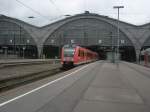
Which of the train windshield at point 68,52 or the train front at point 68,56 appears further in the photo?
the train windshield at point 68,52

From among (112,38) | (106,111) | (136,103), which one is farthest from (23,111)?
(112,38)

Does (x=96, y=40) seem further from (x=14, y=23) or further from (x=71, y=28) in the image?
(x=14, y=23)

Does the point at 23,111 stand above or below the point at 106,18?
below

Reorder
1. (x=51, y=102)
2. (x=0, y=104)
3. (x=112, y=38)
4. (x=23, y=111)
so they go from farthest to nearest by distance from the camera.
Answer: (x=112, y=38)
(x=51, y=102)
(x=0, y=104)
(x=23, y=111)

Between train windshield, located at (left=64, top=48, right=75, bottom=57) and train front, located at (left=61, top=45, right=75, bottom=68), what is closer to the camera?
train front, located at (left=61, top=45, right=75, bottom=68)

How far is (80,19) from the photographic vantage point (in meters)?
116

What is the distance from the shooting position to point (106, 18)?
115125 mm

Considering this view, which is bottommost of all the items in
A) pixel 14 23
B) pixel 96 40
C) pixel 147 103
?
pixel 147 103

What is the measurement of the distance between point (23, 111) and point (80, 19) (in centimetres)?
10872

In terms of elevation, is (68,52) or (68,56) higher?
(68,52)

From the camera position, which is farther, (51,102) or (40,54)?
(40,54)

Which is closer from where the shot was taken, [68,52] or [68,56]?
[68,56]

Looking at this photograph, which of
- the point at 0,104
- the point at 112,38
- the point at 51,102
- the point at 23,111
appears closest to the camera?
the point at 23,111

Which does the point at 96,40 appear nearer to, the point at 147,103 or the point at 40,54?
the point at 40,54
